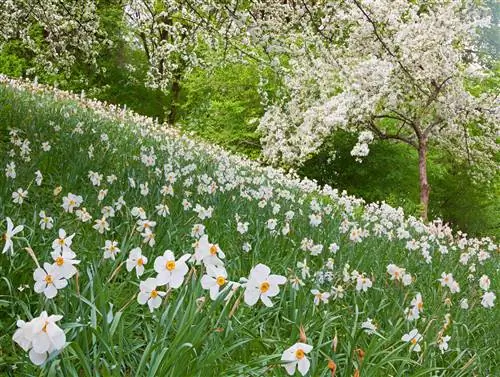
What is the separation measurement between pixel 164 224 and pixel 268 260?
79 cm

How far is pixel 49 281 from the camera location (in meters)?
1.72

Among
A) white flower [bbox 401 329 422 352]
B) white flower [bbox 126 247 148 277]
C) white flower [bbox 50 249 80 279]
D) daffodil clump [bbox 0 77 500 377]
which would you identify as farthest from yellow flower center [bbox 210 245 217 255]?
white flower [bbox 401 329 422 352]

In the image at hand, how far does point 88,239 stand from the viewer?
10.2ft

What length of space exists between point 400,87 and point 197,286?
12.4 m

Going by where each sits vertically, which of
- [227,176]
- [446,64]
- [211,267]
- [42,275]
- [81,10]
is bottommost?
[227,176]

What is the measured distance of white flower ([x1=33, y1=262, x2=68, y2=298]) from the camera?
5.57 feet

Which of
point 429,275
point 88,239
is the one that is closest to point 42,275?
point 88,239

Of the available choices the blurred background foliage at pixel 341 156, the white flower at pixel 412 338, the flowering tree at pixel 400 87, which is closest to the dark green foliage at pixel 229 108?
the blurred background foliage at pixel 341 156

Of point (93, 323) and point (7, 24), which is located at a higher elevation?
point (7, 24)

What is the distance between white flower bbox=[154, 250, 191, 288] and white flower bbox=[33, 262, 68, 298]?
29 centimetres

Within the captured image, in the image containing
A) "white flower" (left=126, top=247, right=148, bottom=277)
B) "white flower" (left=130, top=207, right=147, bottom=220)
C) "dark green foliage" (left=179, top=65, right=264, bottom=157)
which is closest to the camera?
"white flower" (left=126, top=247, right=148, bottom=277)

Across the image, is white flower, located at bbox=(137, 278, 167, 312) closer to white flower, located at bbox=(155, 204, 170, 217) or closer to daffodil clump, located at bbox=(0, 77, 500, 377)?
daffodil clump, located at bbox=(0, 77, 500, 377)

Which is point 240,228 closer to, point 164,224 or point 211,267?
point 164,224

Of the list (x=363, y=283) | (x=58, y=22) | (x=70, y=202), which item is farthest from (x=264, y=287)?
(x=58, y=22)
